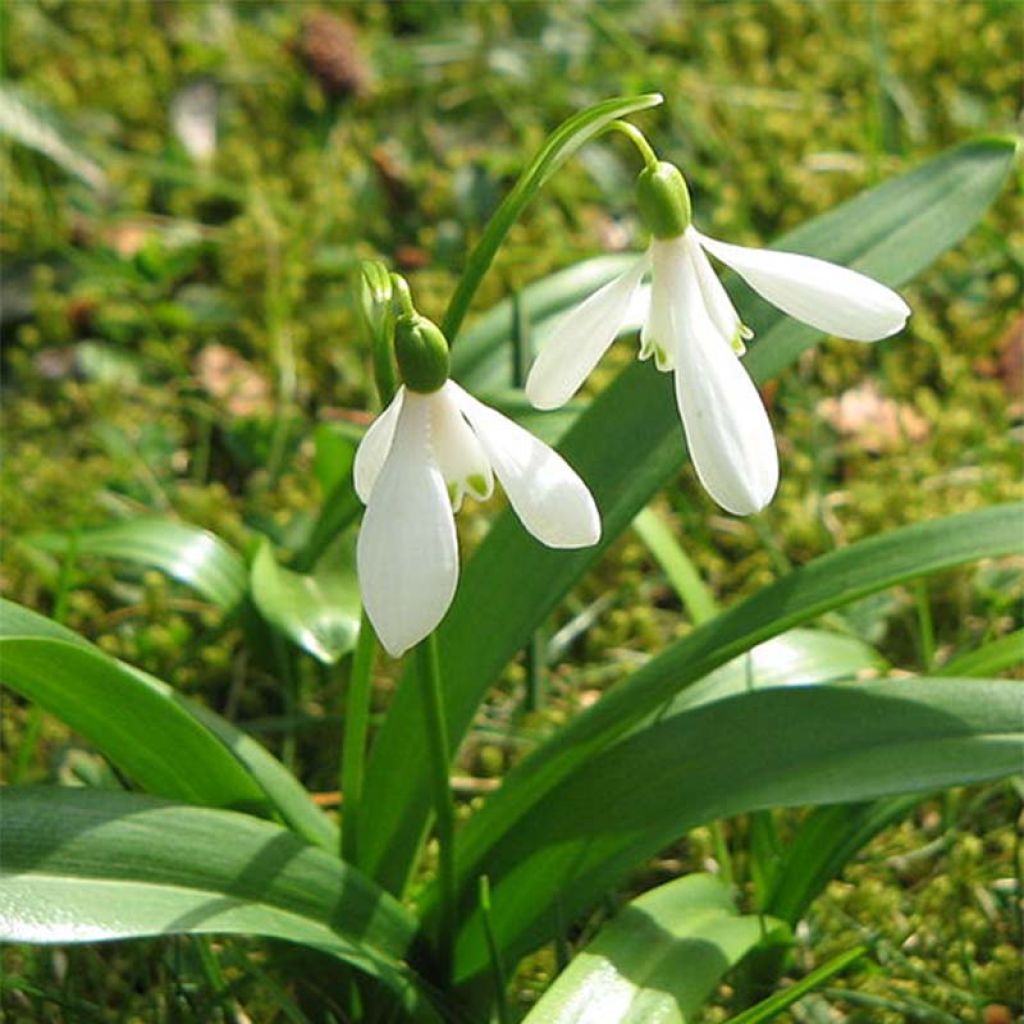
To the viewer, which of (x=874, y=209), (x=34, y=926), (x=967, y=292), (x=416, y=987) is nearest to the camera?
(x=34, y=926)

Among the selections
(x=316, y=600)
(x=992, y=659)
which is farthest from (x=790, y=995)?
(x=316, y=600)

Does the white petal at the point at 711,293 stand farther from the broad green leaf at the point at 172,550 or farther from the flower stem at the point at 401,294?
the broad green leaf at the point at 172,550

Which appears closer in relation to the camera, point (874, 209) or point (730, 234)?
point (874, 209)

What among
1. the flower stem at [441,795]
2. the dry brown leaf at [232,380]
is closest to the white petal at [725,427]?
the flower stem at [441,795]

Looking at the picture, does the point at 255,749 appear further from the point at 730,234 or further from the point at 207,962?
the point at 730,234

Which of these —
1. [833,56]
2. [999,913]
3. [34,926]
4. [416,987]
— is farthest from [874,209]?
[833,56]

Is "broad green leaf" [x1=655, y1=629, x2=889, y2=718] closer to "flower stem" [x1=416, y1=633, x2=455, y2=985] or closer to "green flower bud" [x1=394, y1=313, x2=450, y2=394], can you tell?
"flower stem" [x1=416, y1=633, x2=455, y2=985]
